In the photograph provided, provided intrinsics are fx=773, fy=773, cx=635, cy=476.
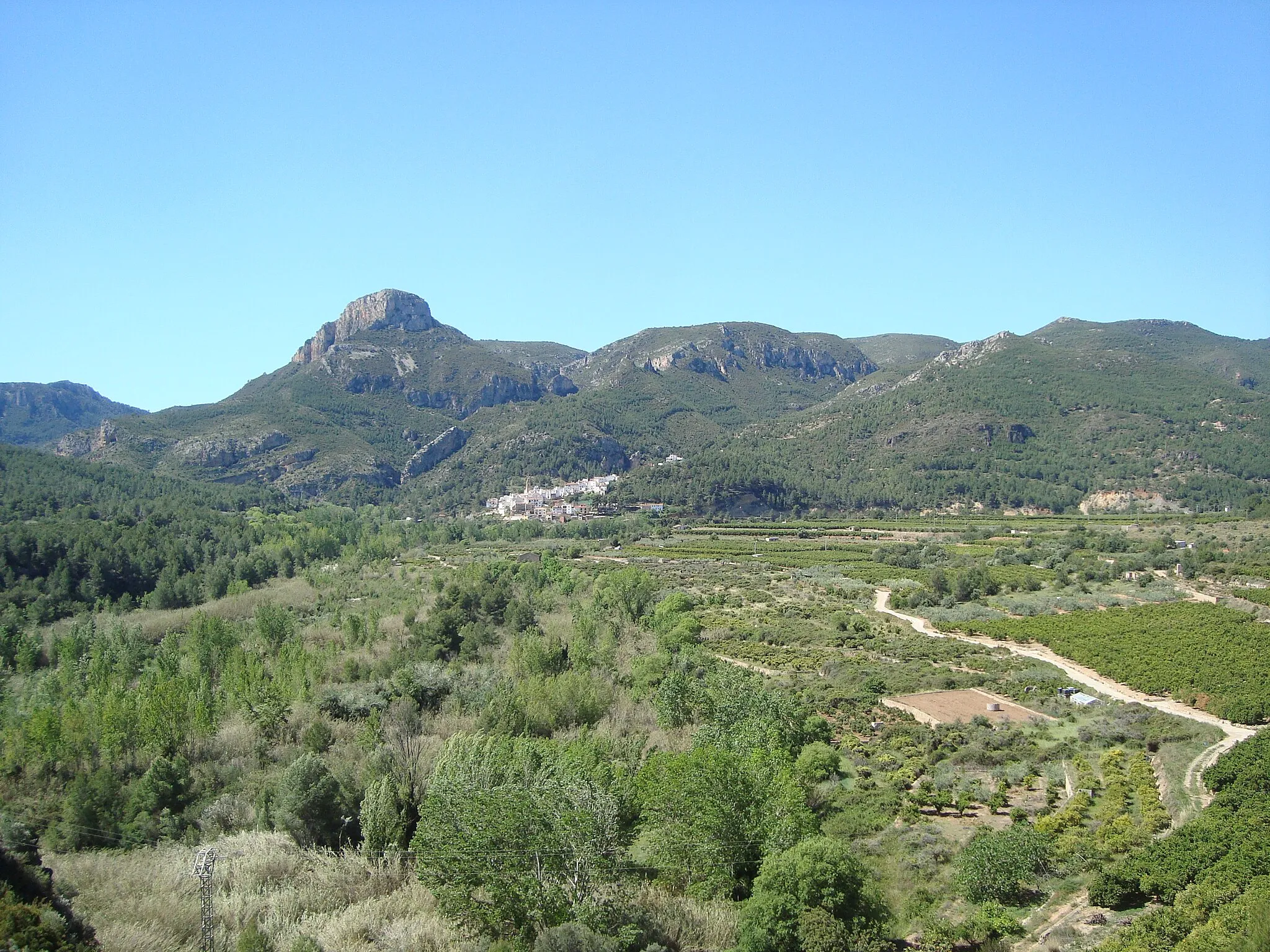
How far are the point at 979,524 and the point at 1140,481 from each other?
28.9 meters

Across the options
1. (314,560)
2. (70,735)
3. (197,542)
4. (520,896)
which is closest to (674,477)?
(314,560)

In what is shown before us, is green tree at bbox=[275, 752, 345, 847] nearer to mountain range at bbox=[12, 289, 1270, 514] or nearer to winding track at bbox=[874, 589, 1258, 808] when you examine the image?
winding track at bbox=[874, 589, 1258, 808]

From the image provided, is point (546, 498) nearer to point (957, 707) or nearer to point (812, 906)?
point (957, 707)

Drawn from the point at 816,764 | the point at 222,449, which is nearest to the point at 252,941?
the point at 816,764

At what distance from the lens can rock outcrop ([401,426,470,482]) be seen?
15262 centimetres

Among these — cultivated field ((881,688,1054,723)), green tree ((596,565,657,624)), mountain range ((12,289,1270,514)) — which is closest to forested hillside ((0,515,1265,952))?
green tree ((596,565,657,624))

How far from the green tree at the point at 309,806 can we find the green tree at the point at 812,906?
1131cm

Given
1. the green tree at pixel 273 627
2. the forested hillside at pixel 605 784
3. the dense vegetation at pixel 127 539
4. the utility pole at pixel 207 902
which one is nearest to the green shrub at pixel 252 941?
the forested hillside at pixel 605 784

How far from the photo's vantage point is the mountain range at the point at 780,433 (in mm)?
113438

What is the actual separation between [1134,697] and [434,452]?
140 meters

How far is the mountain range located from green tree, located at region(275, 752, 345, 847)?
101 metres

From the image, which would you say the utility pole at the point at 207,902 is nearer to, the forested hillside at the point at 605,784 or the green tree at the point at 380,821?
the forested hillside at the point at 605,784

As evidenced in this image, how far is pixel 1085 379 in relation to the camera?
133500 millimetres

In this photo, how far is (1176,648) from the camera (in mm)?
36156
